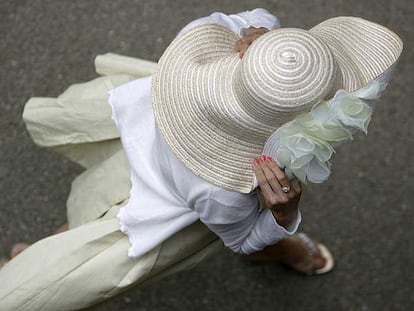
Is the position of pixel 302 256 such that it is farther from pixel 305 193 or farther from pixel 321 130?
pixel 321 130

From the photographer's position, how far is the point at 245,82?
3.25 ft

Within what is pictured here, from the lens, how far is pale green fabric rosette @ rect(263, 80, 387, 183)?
0.97 m

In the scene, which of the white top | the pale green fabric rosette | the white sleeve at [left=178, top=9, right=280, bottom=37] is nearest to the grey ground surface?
the white top

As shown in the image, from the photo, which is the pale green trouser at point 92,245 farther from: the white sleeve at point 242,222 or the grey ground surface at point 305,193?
the grey ground surface at point 305,193

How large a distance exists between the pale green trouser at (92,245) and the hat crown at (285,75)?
0.38 metres

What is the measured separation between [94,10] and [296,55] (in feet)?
4.05

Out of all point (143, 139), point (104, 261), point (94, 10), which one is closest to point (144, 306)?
point (104, 261)

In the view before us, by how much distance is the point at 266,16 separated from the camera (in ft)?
4.13

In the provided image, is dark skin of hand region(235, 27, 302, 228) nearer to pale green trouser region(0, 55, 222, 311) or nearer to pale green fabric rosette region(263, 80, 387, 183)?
pale green fabric rosette region(263, 80, 387, 183)

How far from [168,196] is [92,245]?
0.59 feet

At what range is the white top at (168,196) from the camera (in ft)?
3.67

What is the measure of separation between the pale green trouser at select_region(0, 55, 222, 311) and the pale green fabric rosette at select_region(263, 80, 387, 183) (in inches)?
13.5

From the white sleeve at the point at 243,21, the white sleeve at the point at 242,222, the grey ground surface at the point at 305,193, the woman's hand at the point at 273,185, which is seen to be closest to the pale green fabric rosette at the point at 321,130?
the woman's hand at the point at 273,185

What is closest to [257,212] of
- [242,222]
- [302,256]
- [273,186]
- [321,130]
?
[242,222]
